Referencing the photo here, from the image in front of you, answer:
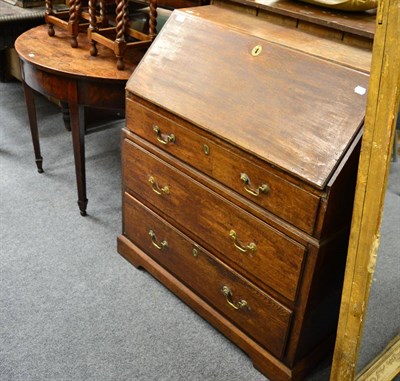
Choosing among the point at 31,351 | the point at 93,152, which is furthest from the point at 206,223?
the point at 93,152

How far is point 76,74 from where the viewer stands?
1899 mm

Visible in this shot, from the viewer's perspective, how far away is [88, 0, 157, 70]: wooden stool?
1.88m

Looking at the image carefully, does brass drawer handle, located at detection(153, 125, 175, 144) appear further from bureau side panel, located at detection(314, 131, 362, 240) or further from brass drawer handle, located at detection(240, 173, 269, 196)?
bureau side panel, located at detection(314, 131, 362, 240)

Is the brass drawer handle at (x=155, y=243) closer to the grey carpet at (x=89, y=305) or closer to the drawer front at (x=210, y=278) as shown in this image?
the drawer front at (x=210, y=278)

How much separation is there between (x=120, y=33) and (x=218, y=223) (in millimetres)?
808

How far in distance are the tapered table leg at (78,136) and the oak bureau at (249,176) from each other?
29 cm

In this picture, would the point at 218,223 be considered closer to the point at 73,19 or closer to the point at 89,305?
the point at 89,305

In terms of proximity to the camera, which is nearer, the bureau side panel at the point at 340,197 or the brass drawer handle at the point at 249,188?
the bureau side panel at the point at 340,197

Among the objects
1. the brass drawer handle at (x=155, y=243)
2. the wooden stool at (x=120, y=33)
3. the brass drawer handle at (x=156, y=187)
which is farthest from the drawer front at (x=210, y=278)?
the wooden stool at (x=120, y=33)

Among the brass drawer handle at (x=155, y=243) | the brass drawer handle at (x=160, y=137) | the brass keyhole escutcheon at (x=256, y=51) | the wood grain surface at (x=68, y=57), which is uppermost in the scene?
the brass keyhole escutcheon at (x=256, y=51)

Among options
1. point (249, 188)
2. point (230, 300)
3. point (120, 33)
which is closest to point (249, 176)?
point (249, 188)

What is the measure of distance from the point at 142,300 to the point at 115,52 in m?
0.92

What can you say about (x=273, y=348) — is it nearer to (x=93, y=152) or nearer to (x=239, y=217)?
(x=239, y=217)

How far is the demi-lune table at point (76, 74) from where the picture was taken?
1.93 meters
